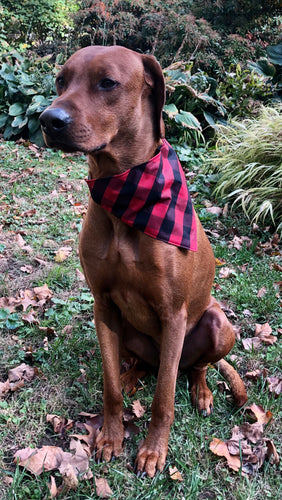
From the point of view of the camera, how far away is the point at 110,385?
88.4 inches

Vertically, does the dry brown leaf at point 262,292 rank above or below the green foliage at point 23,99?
above

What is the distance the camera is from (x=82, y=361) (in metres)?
2.83

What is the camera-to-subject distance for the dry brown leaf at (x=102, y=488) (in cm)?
195

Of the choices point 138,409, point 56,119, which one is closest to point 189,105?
point 138,409

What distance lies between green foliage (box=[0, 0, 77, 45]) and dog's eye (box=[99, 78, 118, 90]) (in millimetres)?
11927

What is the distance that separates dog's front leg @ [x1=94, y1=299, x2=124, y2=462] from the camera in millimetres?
2223

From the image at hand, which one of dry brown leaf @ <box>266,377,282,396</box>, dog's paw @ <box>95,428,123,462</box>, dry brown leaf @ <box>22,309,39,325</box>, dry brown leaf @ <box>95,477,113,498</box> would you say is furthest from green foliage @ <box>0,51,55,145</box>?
dry brown leaf @ <box>95,477,113,498</box>

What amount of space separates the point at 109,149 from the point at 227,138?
465cm

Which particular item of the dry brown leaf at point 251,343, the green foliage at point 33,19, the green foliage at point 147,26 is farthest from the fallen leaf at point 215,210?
the green foliage at point 33,19

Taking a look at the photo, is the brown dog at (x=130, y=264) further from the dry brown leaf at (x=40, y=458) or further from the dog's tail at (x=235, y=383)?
the dry brown leaf at (x=40, y=458)

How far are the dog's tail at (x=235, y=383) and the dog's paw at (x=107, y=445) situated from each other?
2.44ft

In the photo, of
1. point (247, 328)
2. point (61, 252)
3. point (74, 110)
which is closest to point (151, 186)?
point (74, 110)

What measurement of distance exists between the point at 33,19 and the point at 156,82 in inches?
533

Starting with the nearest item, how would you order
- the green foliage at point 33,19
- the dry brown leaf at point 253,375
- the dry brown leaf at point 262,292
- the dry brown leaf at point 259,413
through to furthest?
1. the dry brown leaf at point 259,413
2. the dry brown leaf at point 253,375
3. the dry brown leaf at point 262,292
4. the green foliage at point 33,19
